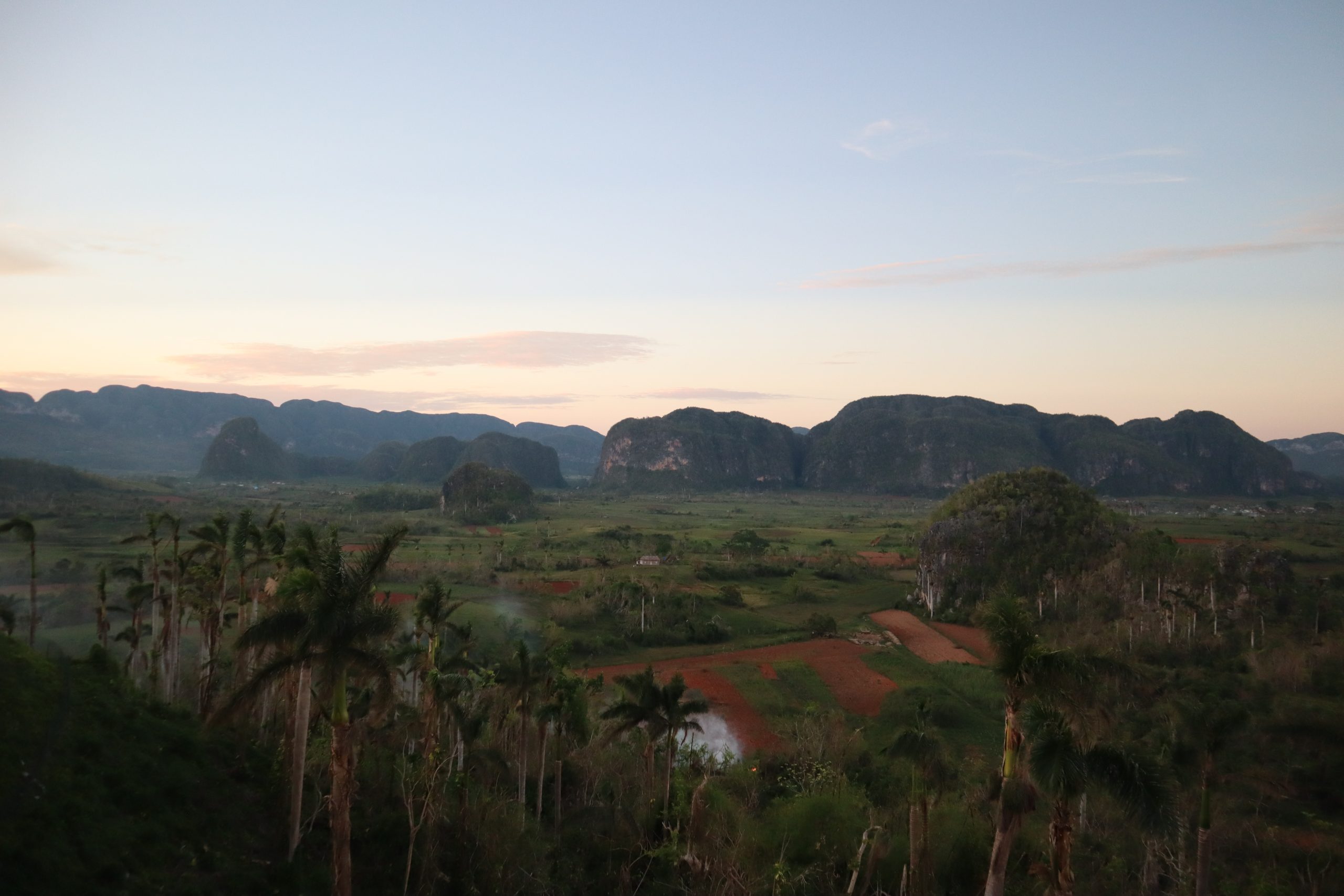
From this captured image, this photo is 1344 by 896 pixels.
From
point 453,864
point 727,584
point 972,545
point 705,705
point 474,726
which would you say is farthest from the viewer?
point 727,584

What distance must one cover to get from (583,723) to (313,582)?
1189cm

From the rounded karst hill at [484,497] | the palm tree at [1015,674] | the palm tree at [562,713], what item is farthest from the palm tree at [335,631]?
the rounded karst hill at [484,497]

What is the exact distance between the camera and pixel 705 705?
2130cm

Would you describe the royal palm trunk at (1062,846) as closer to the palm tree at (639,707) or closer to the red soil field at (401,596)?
the palm tree at (639,707)

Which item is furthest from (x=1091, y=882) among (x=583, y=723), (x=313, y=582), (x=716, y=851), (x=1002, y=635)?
(x=313, y=582)

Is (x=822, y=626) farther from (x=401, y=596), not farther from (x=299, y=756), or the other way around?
(x=299, y=756)

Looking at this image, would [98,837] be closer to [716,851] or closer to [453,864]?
[453,864]

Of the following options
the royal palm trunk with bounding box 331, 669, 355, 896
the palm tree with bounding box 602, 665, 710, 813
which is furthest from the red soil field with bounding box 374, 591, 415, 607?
the royal palm trunk with bounding box 331, 669, 355, 896

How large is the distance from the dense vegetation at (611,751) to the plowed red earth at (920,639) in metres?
2.15

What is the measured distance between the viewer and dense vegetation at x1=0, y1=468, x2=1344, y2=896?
39.3 feet

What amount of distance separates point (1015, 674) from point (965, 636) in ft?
144

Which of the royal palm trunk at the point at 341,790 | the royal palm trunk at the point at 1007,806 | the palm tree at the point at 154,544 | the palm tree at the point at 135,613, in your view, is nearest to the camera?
the royal palm trunk at the point at 1007,806

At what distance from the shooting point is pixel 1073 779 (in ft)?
35.7

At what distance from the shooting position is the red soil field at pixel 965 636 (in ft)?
158
